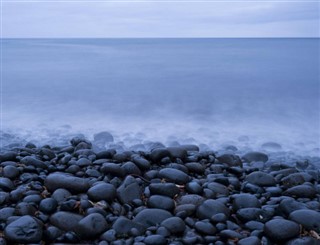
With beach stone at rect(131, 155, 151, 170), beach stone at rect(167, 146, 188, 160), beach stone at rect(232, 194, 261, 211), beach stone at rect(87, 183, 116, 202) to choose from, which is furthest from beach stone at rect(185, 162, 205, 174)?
beach stone at rect(87, 183, 116, 202)

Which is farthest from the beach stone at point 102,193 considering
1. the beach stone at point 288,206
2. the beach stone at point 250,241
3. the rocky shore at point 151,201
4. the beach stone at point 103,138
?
the beach stone at point 103,138

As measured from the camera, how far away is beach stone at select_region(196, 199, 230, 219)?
125 inches

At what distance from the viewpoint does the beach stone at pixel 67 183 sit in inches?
139

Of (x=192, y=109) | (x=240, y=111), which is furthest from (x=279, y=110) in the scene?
(x=192, y=109)

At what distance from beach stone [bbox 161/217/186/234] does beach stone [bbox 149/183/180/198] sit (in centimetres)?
49

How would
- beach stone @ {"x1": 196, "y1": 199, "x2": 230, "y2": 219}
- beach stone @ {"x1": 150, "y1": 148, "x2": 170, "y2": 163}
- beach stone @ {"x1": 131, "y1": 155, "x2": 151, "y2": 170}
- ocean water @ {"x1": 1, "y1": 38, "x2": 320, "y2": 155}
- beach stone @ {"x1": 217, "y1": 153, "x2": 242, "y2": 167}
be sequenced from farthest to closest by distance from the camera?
ocean water @ {"x1": 1, "y1": 38, "x2": 320, "y2": 155} < beach stone @ {"x1": 217, "y1": 153, "x2": 242, "y2": 167} < beach stone @ {"x1": 150, "y1": 148, "x2": 170, "y2": 163} < beach stone @ {"x1": 131, "y1": 155, "x2": 151, "y2": 170} < beach stone @ {"x1": 196, "y1": 199, "x2": 230, "y2": 219}

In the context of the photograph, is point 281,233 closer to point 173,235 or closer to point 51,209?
point 173,235

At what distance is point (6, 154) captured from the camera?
4457mm

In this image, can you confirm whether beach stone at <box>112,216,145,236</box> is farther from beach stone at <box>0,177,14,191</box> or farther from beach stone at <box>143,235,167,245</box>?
beach stone at <box>0,177,14,191</box>

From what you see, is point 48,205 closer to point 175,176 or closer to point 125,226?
point 125,226

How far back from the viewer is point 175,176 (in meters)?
3.83

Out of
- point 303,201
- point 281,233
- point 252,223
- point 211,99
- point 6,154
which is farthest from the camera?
point 211,99

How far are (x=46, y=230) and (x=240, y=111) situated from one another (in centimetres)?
629

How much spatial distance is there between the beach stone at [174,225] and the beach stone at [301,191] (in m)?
1.18
